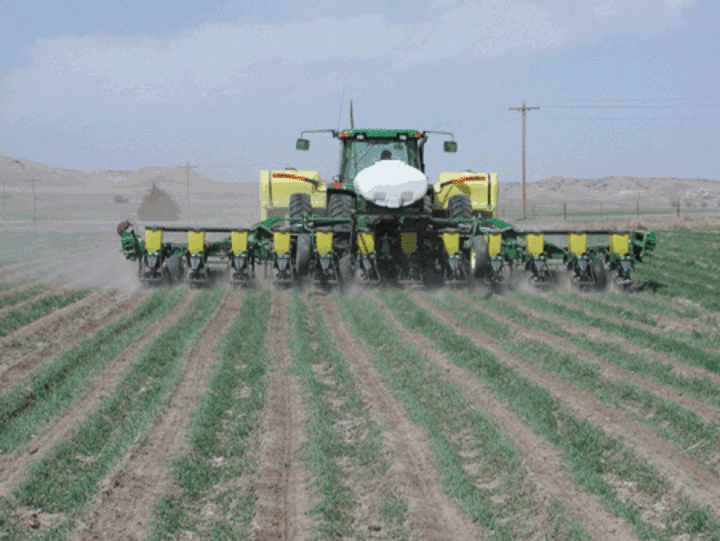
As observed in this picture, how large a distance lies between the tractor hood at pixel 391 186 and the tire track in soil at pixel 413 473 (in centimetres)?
530

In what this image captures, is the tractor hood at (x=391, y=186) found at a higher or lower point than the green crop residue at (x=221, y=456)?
higher

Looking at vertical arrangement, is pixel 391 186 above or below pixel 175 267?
above

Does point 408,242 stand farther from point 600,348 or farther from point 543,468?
point 543,468

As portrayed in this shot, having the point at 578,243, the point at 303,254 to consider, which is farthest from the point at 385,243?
the point at 578,243

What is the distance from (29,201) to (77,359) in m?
95.8

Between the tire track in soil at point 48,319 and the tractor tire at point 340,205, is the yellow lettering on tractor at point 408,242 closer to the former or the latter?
the tractor tire at point 340,205

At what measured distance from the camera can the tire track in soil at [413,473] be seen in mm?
4195

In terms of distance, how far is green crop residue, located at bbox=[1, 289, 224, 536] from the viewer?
4652 mm

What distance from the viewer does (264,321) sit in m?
10.5

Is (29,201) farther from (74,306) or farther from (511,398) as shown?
(511,398)

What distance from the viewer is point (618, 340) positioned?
896 centimetres

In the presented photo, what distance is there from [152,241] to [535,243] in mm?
6543

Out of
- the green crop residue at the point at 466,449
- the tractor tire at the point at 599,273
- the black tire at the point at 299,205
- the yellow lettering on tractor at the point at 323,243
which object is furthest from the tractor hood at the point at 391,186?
the green crop residue at the point at 466,449

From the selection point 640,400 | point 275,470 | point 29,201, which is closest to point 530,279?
point 640,400
